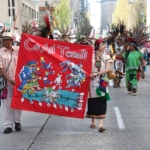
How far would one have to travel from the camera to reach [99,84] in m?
9.68

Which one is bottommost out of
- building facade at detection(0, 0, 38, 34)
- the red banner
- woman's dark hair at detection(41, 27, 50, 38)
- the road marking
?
the road marking

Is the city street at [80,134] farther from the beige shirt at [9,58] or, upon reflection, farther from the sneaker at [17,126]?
the beige shirt at [9,58]

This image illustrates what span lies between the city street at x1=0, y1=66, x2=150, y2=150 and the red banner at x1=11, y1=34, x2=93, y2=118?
0.45 meters

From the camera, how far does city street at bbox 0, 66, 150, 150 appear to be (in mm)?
8438

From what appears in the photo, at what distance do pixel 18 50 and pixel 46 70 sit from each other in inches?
23.0

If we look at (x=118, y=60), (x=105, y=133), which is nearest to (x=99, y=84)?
(x=105, y=133)

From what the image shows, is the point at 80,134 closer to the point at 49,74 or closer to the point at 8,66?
the point at 49,74

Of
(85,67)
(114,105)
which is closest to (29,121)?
(85,67)

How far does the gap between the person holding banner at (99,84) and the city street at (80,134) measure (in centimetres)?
37

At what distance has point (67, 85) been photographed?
939 cm

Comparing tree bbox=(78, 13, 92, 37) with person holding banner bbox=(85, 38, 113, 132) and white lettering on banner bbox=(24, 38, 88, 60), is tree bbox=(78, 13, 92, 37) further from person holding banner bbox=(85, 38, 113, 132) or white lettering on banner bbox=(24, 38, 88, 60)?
white lettering on banner bbox=(24, 38, 88, 60)

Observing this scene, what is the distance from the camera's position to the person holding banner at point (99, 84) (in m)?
9.66

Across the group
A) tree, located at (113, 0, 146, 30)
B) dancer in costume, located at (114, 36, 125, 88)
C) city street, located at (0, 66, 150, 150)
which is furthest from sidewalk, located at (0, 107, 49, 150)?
tree, located at (113, 0, 146, 30)

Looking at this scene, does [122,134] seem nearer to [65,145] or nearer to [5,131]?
[65,145]
